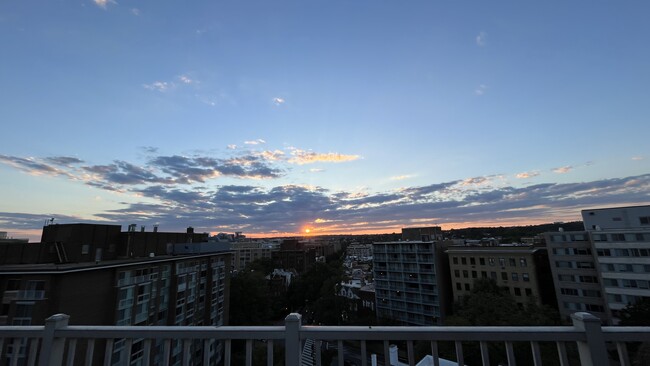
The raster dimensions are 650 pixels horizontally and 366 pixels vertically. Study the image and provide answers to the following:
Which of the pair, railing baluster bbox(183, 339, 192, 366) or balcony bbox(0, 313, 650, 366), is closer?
balcony bbox(0, 313, 650, 366)

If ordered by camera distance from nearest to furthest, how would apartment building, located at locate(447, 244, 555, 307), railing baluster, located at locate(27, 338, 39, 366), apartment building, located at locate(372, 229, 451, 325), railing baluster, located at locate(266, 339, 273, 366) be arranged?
railing baluster, located at locate(266, 339, 273, 366) < railing baluster, located at locate(27, 338, 39, 366) < apartment building, located at locate(447, 244, 555, 307) < apartment building, located at locate(372, 229, 451, 325)

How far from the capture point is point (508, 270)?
107 feet

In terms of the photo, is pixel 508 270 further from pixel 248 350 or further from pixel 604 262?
pixel 248 350

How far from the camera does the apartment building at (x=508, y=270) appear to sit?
103ft

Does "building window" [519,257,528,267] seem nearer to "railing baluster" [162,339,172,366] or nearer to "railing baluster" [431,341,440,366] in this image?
"railing baluster" [431,341,440,366]


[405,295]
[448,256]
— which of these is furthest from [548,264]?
[405,295]

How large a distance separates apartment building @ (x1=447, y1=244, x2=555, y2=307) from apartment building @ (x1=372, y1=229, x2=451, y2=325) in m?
1.96

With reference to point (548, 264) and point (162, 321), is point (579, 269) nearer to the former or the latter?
point (548, 264)

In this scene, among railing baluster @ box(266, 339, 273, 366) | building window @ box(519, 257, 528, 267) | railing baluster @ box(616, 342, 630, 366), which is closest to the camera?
railing baluster @ box(616, 342, 630, 366)

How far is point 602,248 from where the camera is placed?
2789cm

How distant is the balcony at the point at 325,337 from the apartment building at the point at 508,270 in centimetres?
3558

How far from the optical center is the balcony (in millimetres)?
1914

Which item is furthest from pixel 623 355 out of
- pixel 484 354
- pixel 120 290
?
pixel 120 290

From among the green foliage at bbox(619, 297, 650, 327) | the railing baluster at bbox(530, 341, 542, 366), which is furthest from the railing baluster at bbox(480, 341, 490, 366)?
the green foliage at bbox(619, 297, 650, 327)
